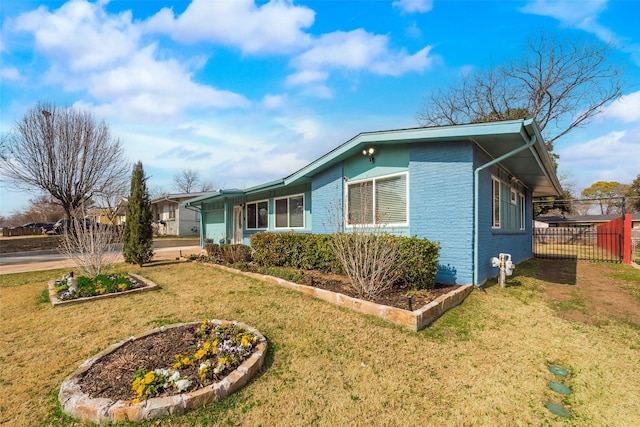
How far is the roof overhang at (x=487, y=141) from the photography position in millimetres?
5586

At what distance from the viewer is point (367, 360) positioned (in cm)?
341

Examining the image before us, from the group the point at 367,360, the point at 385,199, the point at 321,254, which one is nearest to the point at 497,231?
the point at 385,199

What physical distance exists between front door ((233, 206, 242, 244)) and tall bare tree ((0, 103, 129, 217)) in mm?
7577

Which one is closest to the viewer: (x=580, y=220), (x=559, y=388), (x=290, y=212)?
(x=559, y=388)

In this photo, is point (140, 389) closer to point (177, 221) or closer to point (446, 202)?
point (446, 202)

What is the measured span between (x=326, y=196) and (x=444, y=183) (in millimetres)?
3686

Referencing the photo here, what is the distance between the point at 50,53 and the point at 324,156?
26.6ft

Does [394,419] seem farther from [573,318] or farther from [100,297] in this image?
[100,297]

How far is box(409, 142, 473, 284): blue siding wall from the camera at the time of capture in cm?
600

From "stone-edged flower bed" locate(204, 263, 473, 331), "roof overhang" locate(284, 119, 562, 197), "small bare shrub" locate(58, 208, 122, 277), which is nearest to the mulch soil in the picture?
"stone-edged flower bed" locate(204, 263, 473, 331)

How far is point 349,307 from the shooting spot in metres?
4.98

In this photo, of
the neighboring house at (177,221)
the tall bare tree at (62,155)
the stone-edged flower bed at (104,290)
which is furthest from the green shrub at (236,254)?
the neighboring house at (177,221)

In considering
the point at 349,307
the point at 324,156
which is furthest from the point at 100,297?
the point at 324,156

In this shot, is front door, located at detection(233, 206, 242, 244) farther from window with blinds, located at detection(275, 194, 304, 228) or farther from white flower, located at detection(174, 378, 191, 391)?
white flower, located at detection(174, 378, 191, 391)
